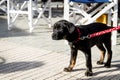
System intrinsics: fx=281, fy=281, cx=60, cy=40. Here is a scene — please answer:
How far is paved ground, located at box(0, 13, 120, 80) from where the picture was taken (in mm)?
5133

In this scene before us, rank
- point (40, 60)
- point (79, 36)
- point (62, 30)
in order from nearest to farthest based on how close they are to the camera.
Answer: point (62, 30) < point (79, 36) < point (40, 60)

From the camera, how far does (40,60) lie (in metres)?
6.15

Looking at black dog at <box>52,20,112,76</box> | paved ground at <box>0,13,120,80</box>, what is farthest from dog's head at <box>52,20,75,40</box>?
paved ground at <box>0,13,120,80</box>

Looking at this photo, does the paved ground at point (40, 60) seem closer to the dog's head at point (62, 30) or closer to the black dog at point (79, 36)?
the black dog at point (79, 36)

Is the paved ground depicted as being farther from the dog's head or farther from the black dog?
the dog's head

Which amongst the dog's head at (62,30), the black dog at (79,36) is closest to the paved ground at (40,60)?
the black dog at (79,36)

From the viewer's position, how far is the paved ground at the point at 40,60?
5.13m

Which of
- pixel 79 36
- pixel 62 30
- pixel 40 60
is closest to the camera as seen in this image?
pixel 62 30

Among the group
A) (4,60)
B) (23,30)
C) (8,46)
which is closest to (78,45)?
(4,60)

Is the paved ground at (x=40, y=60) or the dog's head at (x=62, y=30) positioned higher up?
the dog's head at (x=62, y=30)

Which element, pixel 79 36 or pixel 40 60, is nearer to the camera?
pixel 79 36

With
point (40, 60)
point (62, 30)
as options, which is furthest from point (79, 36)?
point (40, 60)

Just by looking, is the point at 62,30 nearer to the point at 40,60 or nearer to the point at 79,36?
the point at 79,36

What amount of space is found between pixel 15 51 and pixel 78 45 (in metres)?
2.47
